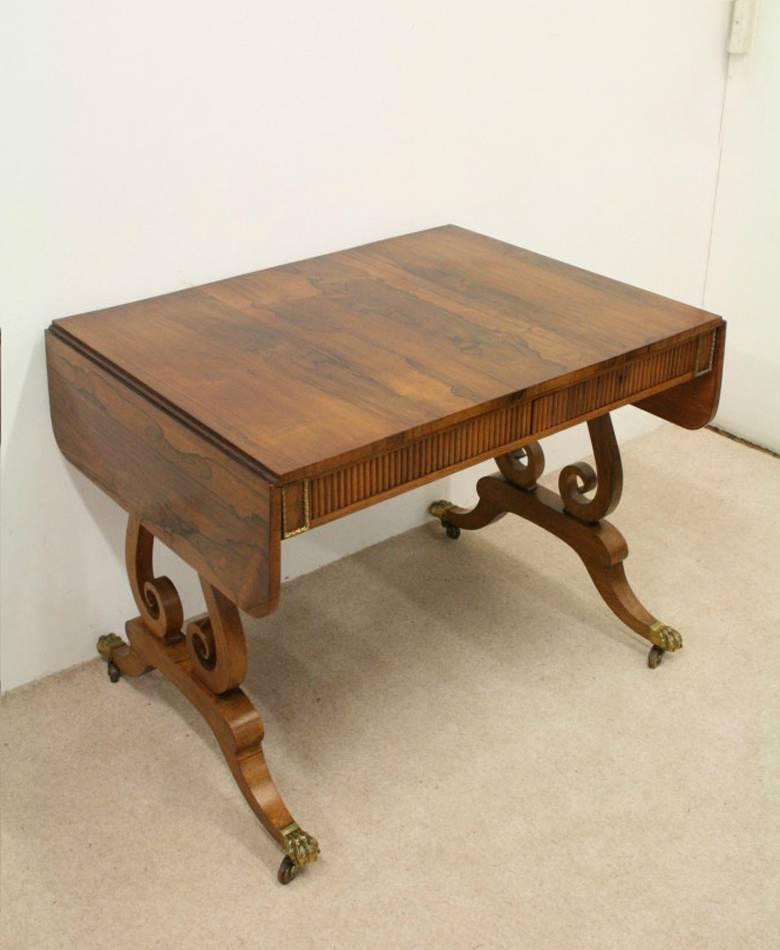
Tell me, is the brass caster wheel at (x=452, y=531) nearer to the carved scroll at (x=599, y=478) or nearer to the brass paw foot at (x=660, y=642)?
the carved scroll at (x=599, y=478)

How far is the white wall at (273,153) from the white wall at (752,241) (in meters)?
0.09

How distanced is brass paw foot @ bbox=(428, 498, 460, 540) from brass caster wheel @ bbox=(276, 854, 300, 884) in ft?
3.10

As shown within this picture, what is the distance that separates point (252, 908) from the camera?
5.64 ft

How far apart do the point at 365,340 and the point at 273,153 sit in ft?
1.48

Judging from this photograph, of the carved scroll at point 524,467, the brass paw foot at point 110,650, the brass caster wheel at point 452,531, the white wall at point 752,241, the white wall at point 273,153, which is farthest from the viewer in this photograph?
the white wall at point 752,241

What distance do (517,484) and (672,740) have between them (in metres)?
0.57

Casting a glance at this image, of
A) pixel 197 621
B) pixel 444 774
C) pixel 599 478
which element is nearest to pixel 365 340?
pixel 197 621

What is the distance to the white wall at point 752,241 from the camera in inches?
106

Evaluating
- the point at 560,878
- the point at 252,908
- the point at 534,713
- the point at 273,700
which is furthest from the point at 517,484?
the point at 252,908

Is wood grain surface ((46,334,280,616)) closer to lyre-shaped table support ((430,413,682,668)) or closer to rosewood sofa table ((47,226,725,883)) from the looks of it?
rosewood sofa table ((47,226,725,883))

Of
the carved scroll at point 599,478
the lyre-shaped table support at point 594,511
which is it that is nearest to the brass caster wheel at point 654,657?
the lyre-shaped table support at point 594,511

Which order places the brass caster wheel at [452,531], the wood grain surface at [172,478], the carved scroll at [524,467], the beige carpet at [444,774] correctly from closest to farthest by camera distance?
1. the wood grain surface at [172,478]
2. the beige carpet at [444,774]
3. the carved scroll at [524,467]
4. the brass caster wheel at [452,531]

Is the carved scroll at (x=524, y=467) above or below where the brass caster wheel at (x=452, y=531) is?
Result: above

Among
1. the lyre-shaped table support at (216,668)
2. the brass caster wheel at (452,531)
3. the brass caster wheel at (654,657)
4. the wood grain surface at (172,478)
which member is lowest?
the brass caster wheel at (654,657)
